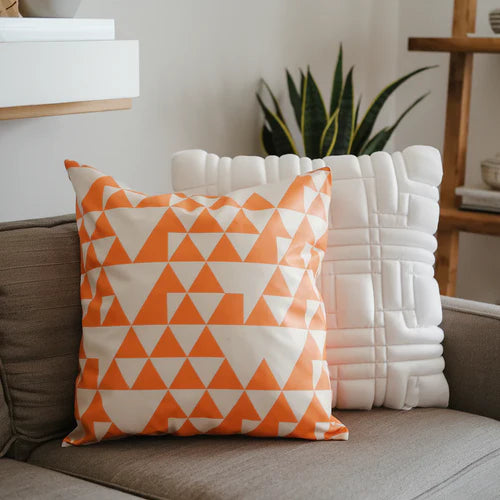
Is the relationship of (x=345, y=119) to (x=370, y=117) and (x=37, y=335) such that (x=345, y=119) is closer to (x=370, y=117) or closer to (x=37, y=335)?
(x=370, y=117)

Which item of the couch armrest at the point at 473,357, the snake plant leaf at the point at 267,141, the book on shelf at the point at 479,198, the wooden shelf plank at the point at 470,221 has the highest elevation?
the snake plant leaf at the point at 267,141

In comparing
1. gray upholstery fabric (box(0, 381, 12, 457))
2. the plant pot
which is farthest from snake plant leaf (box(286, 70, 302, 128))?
gray upholstery fabric (box(0, 381, 12, 457))

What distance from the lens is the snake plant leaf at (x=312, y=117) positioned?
2.47 m

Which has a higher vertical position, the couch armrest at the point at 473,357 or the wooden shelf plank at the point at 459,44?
the wooden shelf plank at the point at 459,44

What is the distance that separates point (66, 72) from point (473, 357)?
3.13ft

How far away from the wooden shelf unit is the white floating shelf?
1.08 meters

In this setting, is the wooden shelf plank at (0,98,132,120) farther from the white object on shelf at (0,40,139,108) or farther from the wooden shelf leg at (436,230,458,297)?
the wooden shelf leg at (436,230,458,297)

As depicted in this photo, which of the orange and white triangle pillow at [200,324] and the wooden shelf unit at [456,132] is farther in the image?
the wooden shelf unit at [456,132]

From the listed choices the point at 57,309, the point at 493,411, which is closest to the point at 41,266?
the point at 57,309

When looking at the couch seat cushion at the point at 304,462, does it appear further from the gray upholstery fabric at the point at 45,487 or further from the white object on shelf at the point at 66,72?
the white object on shelf at the point at 66,72

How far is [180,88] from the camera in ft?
7.84

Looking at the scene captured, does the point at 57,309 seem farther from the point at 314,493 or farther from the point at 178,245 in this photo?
the point at 314,493

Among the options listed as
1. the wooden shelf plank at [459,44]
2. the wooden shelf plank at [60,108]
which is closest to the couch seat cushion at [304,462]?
the wooden shelf plank at [60,108]

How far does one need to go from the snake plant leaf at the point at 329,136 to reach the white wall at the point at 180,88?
299 mm
